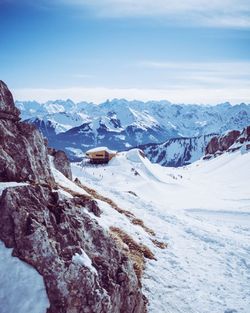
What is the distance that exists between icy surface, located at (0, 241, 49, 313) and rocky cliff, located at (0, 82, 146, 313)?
0.22 m

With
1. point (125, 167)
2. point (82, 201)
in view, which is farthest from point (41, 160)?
point (125, 167)

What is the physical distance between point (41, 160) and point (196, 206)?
29.5 meters

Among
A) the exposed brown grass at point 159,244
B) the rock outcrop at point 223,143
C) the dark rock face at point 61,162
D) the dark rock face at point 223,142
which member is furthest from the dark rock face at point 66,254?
the dark rock face at point 223,142

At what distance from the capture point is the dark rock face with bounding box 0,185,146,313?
492 inches

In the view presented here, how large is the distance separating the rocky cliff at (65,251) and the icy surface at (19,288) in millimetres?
221

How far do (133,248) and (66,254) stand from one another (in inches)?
288

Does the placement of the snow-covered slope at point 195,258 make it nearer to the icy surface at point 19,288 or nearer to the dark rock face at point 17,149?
the dark rock face at point 17,149

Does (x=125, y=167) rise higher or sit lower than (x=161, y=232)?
lower

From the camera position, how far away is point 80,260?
1352cm

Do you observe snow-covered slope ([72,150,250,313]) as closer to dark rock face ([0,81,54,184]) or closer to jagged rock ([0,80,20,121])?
dark rock face ([0,81,54,184])

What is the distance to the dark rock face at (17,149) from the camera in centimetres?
1825

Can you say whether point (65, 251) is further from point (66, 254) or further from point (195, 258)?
point (195, 258)

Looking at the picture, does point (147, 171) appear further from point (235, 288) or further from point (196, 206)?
point (235, 288)

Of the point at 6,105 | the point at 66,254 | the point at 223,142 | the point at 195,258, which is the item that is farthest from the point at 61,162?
the point at 223,142
